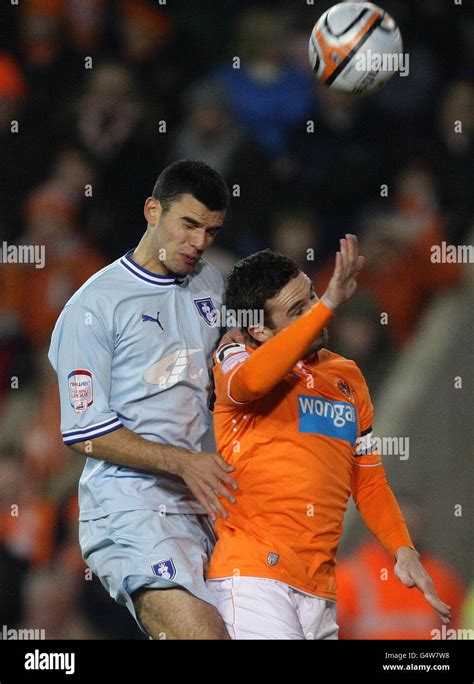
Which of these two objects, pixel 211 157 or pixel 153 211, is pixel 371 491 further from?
pixel 211 157

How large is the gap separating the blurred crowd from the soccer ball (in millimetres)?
1521

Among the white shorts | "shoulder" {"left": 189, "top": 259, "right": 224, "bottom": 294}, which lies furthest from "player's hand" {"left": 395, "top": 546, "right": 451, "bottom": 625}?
"shoulder" {"left": 189, "top": 259, "right": 224, "bottom": 294}

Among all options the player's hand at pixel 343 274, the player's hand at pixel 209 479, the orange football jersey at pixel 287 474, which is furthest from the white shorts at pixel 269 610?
the player's hand at pixel 343 274

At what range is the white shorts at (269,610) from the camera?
2771 millimetres

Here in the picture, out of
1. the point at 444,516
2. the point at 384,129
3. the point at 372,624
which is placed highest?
the point at 384,129

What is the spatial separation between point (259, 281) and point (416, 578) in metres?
0.89

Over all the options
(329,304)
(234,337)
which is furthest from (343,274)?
(234,337)

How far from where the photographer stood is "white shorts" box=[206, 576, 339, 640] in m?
2.77

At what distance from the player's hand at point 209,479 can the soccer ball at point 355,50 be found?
62.9 inches

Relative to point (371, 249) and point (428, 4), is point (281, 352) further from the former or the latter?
point (428, 4)

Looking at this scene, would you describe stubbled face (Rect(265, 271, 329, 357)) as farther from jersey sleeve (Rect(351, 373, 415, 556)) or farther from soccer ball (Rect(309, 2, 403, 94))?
soccer ball (Rect(309, 2, 403, 94))

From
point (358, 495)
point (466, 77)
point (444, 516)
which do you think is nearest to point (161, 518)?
point (358, 495)
